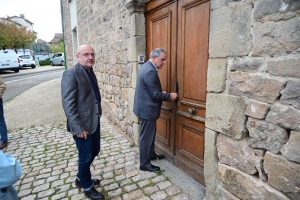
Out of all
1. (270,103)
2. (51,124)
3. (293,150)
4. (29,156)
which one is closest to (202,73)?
(270,103)

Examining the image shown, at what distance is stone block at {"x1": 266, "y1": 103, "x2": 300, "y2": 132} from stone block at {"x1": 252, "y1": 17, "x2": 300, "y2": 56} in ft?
1.24

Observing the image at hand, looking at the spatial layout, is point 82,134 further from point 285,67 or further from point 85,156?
point 285,67

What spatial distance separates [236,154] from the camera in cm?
181

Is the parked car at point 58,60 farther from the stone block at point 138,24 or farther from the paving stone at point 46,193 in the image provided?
the paving stone at point 46,193

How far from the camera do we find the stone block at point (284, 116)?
135 cm

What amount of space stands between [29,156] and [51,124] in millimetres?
1906

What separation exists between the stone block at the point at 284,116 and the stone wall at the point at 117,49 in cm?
250

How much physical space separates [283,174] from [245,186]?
39cm

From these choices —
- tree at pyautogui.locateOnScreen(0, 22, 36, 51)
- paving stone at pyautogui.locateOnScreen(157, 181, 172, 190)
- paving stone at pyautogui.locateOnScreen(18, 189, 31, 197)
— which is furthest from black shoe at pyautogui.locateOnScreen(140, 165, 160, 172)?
tree at pyautogui.locateOnScreen(0, 22, 36, 51)

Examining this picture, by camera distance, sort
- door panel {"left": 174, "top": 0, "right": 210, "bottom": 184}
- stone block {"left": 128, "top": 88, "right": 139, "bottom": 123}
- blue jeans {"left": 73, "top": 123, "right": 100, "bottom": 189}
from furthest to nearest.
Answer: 1. stone block {"left": 128, "top": 88, "right": 139, "bottom": 123}
2. door panel {"left": 174, "top": 0, "right": 210, "bottom": 184}
3. blue jeans {"left": 73, "top": 123, "right": 100, "bottom": 189}

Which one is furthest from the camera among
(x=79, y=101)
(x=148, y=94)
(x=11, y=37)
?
(x=11, y=37)

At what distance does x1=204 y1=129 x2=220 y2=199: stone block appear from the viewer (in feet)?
6.79

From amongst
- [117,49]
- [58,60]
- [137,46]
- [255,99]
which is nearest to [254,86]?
[255,99]

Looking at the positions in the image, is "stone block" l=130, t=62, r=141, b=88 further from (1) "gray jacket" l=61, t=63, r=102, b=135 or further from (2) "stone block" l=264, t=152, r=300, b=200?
(2) "stone block" l=264, t=152, r=300, b=200
